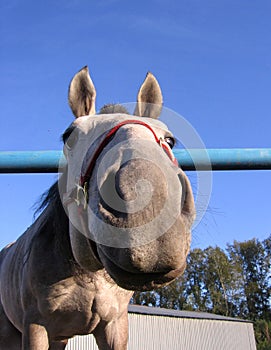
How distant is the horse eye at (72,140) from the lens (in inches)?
112

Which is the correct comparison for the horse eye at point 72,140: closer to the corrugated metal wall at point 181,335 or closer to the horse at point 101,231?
the horse at point 101,231

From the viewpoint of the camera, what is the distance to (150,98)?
3391mm

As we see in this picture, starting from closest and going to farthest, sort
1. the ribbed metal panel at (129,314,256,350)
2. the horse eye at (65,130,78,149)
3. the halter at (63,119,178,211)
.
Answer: the halter at (63,119,178,211)
the horse eye at (65,130,78,149)
the ribbed metal panel at (129,314,256,350)

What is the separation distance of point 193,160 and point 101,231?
3.82 ft

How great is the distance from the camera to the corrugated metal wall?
85.7 ft

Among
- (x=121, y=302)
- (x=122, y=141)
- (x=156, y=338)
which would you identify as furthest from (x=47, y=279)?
(x=156, y=338)

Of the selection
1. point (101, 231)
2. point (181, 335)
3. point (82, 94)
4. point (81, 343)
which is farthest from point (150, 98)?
point (181, 335)

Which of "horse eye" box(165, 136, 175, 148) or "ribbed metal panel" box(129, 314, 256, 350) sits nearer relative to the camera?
"horse eye" box(165, 136, 175, 148)

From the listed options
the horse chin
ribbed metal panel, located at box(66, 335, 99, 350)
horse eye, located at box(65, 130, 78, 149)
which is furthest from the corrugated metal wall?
the horse chin

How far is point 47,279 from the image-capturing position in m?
3.22

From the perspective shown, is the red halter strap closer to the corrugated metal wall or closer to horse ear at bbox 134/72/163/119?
horse ear at bbox 134/72/163/119

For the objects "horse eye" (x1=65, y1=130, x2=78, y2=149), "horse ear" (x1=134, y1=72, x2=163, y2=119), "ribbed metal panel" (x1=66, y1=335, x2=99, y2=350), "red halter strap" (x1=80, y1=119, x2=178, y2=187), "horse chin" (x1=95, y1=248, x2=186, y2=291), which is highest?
"horse ear" (x1=134, y1=72, x2=163, y2=119)

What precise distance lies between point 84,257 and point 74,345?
20530 millimetres

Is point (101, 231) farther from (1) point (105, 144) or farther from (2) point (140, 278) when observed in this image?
(1) point (105, 144)
